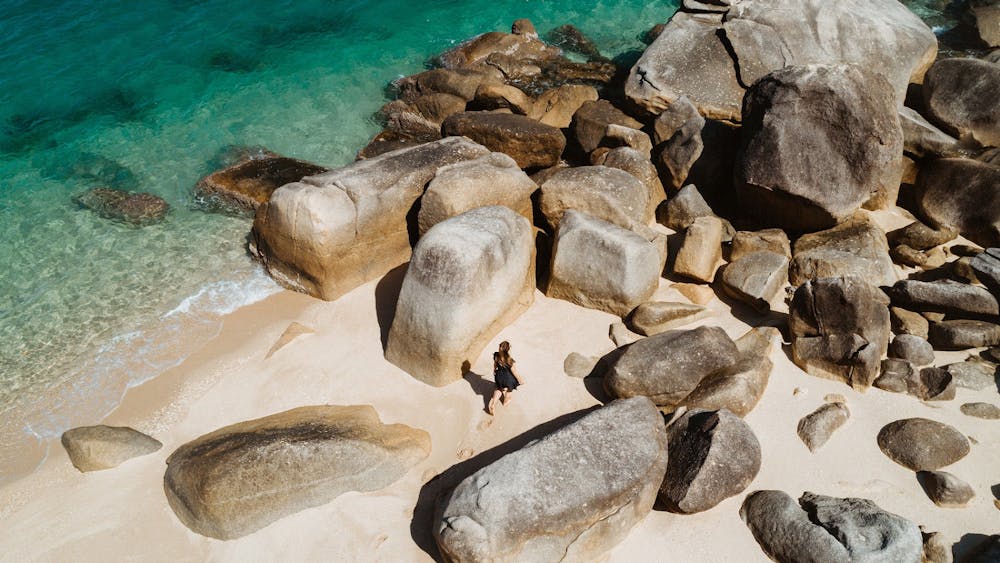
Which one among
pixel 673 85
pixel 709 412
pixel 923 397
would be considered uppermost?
pixel 673 85

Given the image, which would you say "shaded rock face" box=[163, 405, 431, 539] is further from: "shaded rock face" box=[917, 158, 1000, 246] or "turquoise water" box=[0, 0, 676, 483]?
"shaded rock face" box=[917, 158, 1000, 246]

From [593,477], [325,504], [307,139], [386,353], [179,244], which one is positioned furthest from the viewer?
[307,139]

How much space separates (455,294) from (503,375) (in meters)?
1.03

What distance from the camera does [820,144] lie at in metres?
9.20

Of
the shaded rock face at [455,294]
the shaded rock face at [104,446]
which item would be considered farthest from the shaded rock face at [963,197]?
the shaded rock face at [104,446]

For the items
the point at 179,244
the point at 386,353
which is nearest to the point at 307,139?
the point at 179,244

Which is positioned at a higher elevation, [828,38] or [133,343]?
[828,38]

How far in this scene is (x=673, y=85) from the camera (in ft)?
39.5

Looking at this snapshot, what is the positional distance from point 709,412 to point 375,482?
10.9 feet

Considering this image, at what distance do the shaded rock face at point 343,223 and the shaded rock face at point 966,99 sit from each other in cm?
765

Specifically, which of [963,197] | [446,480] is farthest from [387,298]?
[963,197]

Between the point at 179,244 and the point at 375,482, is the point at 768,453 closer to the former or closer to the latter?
the point at 375,482

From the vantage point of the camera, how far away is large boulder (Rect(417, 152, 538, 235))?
898 centimetres

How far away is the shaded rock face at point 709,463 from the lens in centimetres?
646
